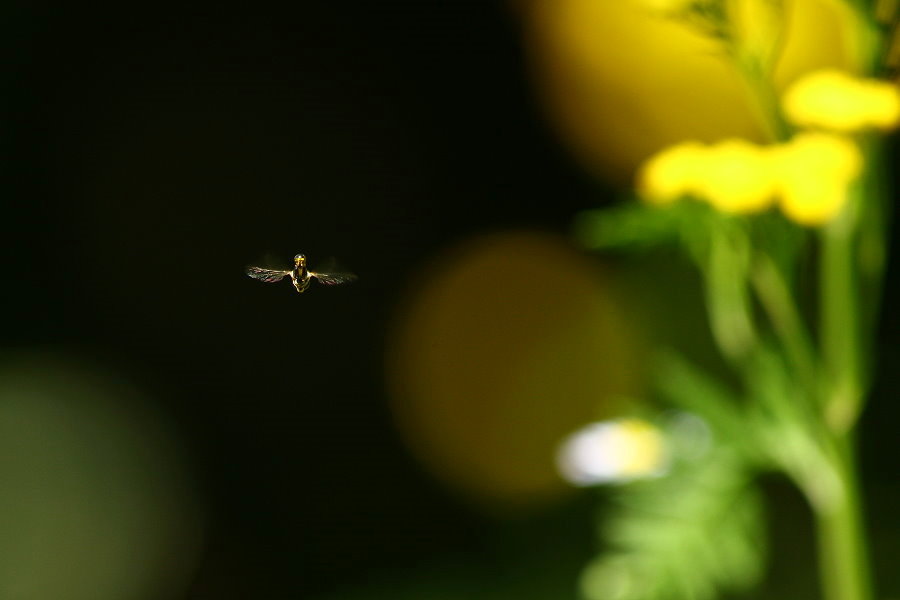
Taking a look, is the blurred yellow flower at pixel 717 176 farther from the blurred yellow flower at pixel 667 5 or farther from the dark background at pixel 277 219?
the dark background at pixel 277 219

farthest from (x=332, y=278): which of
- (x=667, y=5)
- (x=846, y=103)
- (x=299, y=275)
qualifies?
(x=846, y=103)

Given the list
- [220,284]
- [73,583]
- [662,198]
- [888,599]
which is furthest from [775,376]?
[73,583]

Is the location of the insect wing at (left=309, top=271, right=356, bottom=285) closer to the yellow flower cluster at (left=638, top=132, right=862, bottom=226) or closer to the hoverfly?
the hoverfly

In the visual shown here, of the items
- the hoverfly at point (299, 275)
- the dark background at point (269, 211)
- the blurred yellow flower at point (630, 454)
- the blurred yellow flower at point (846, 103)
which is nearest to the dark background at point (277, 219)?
the dark background at point (269, 211)

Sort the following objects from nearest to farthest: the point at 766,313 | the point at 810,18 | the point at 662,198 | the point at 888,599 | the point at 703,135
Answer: the point at 662,198 < the point at 888,599 < the point at 766,313 < the point at 810,18 < the point at 703,135

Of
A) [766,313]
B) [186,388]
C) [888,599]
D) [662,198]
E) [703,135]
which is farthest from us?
[703,135]

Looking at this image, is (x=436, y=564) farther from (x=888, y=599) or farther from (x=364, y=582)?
(x=888, y=599)

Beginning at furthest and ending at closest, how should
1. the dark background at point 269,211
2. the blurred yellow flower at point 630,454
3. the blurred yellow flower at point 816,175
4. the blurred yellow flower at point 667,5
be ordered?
1. the dark background at point 269,211
2. the blurred yellow flower at point 630,454
3. the blurred yellow flower at point 667,5
4. the blurred yellow flower at point 816,175
